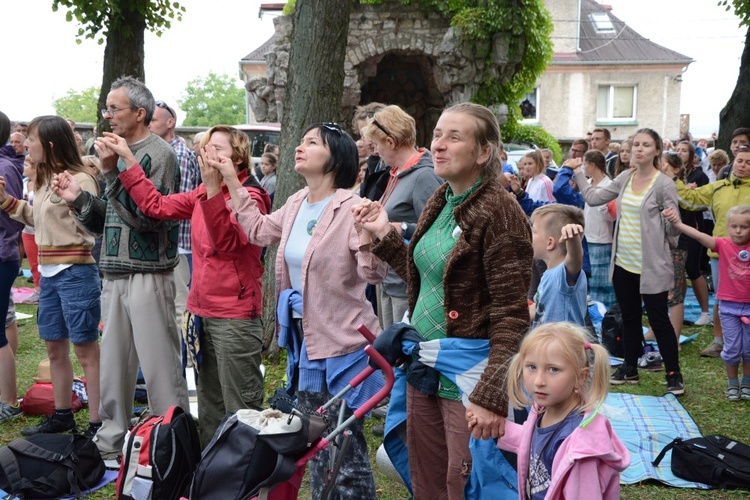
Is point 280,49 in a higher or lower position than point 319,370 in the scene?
higher

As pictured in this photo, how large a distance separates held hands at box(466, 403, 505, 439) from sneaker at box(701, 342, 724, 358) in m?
5.66

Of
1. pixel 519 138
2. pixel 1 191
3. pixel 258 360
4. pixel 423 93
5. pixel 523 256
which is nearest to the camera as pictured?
pixel 523 256

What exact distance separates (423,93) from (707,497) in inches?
707

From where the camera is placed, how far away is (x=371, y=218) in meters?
3.26

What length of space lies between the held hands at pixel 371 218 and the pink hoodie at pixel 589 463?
1.08 m

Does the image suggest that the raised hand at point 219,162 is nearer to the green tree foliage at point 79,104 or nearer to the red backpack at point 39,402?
the red backpack at point 39,402

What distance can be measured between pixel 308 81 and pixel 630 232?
2963 mm

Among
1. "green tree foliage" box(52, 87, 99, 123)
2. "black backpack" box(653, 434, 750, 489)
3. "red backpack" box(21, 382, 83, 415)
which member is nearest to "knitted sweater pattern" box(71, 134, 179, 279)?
"red backpack" box(21, 382, 83, 415)

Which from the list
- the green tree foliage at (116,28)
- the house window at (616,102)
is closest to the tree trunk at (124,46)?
the green tree foliage at (116,28)

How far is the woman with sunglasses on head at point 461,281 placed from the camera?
9.30 ft

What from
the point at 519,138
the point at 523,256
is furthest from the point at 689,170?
the point at 519,138

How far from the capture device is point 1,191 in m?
5.64

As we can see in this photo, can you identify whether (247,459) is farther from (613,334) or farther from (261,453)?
(613,334)

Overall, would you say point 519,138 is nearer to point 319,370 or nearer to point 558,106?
point 558,106
